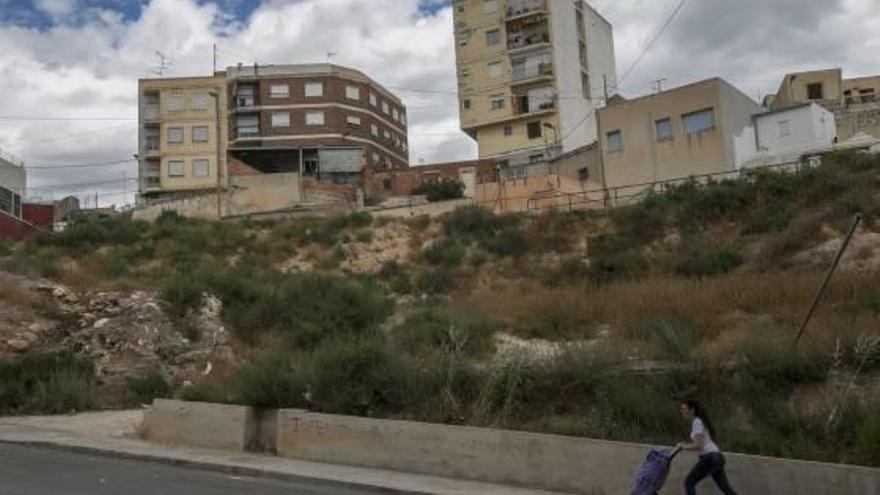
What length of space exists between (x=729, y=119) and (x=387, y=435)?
142ft

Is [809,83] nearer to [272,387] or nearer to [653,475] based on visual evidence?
[272,387]

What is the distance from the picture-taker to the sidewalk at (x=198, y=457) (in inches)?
480

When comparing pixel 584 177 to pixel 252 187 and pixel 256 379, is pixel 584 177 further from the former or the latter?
pixel 256 379

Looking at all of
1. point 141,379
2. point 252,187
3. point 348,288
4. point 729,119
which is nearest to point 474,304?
point 348,288

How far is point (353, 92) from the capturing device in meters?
101

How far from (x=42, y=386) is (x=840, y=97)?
68.8 meters

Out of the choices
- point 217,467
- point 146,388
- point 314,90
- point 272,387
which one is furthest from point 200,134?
point 217,467

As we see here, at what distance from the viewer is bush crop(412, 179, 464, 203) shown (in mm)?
73188

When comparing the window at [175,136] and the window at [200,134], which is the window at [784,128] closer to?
the window at [200,134]

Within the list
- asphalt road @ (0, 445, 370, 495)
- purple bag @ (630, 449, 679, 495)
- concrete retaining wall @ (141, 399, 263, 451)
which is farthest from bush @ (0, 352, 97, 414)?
purple bag @ (630, 449, 679, 495)

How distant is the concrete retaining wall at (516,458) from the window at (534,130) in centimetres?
6972

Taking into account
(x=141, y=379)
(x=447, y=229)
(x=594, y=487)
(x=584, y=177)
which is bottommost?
(x=594, y=487)

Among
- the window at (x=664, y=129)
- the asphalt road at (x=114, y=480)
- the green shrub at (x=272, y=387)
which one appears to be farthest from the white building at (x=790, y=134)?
the asphalt road at (x=114, y=480)

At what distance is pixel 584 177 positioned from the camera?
6219 cm
